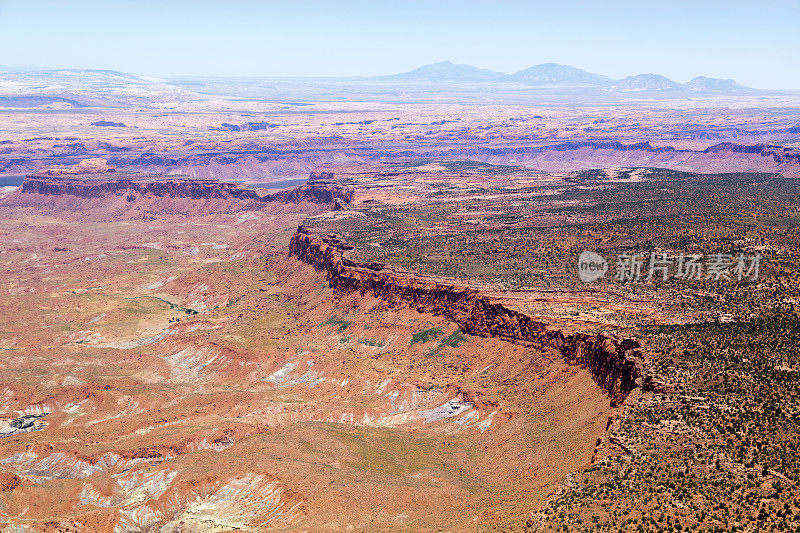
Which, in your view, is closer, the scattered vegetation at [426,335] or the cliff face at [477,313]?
the cliff face at [477,313]

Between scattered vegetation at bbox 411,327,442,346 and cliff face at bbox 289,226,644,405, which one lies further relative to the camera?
scattered vegetation at bbox 411,327,442,346

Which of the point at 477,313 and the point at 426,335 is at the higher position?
the point at 477,313

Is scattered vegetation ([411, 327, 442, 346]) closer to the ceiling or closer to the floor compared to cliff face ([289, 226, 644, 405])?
closer to the floor

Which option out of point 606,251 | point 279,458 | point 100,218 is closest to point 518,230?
point 606,251

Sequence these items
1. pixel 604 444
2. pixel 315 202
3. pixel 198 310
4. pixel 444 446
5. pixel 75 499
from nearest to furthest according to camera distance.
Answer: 1. pixel 604 444
2. pixel 75 499
3. pixel 444 446
4. pixel 198 310
5. pixel 315 202

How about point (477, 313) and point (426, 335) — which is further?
point (426, 335)

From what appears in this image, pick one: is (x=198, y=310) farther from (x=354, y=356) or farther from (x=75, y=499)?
(x=75, y=499)

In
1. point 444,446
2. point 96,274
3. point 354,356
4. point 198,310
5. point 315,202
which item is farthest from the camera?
point 315,202

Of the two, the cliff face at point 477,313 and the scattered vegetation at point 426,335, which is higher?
the cliff face at point 477,313
